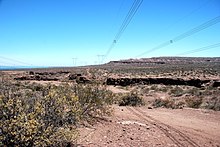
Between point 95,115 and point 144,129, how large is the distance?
283 cm

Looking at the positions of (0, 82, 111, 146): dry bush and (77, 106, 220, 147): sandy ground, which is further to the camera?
(77, 106, 220, 147): sandy ground

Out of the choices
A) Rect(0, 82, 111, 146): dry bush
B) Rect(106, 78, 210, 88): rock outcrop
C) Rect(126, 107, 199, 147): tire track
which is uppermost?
Rect(0, 82, 111, 146): dry bush

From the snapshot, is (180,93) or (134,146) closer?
(134,146)

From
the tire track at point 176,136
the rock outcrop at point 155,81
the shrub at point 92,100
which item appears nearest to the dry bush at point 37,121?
the shrub at point 92,100

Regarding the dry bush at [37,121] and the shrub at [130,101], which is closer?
the dry bush at [37,121]

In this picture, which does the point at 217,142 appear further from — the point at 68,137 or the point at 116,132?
the point at 68,137

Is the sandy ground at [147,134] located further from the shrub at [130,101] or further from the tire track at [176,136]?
the shrub at [130,101]

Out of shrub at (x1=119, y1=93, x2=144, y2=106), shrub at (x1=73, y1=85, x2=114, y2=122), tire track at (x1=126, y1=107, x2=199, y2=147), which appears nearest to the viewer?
tire track at (x1=126, y1=107, x2=199, y2=147)

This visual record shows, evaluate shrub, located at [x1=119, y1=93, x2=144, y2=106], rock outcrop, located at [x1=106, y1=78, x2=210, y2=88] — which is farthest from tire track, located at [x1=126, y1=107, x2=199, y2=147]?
rock outcrop, located at [x1=106, y1=78, x2=210, y2=88]

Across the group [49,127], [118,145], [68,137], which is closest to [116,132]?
[118,145]

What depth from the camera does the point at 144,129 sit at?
10992mm

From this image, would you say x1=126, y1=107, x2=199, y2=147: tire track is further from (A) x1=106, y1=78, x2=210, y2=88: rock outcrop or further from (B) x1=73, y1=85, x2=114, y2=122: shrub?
(A) x1=106, y1=78, x2=210, y2=88: rock outcrop

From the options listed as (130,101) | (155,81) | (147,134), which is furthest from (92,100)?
(155,81)

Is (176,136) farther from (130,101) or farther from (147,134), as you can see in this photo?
(130,101)
